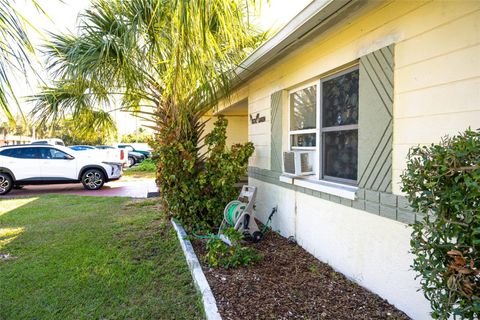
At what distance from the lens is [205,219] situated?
5.99 meters

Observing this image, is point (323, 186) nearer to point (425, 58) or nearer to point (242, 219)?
point (242, 219)

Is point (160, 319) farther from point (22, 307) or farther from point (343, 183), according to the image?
point (343, 183)

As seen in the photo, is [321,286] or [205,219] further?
[205,219]

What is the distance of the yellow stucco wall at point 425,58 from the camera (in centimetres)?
238

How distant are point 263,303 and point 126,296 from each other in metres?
1.47

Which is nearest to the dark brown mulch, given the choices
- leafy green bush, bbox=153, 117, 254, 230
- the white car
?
leafy green bush, bbox=153, 117, 254, 230

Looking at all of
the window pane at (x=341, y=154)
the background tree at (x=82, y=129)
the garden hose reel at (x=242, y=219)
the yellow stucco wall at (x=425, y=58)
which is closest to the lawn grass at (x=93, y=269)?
the garden hose reel at (x=242, y=219)

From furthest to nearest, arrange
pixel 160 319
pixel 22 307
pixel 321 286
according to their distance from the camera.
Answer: pixel 321 286
pixel 22 307
pixel 160 319

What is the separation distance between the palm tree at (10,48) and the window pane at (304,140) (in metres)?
3.66

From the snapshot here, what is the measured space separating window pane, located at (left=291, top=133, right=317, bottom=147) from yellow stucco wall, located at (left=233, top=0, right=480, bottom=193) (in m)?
1.22

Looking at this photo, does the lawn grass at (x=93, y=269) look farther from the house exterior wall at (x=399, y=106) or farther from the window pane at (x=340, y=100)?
the window pane at (x=340, y=100)

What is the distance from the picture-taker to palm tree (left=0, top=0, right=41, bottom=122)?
1.82 m

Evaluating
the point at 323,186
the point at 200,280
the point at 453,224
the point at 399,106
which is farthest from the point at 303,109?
the point at 453,224

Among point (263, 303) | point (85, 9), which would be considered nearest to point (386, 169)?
point (263, 303)
